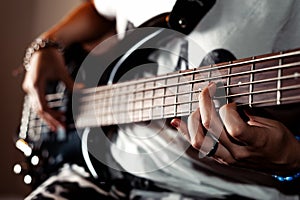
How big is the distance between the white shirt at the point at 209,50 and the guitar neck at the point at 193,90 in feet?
0.15

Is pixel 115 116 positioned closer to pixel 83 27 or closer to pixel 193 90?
pixel 193 90

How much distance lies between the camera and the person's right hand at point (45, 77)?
98cm

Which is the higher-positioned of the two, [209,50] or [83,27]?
[83,27]

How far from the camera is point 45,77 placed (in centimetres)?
101

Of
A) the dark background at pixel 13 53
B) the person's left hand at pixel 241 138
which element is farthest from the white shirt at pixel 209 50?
the dark background at pixel 13 53

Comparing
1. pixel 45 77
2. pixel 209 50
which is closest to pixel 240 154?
pixel 209 50

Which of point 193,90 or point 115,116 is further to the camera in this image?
point 115,116

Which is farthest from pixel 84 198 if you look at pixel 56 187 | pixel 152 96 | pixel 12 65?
pixel 12 65

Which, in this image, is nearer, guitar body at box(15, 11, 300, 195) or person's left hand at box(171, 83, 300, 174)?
person's left hand at box(171, 83, 300, 174)

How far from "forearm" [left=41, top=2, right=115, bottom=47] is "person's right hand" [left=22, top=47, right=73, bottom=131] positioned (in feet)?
0.17

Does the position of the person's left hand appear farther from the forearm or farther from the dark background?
the dark background

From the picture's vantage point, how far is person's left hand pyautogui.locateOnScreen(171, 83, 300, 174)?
55 cm

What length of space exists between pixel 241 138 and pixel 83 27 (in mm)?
619

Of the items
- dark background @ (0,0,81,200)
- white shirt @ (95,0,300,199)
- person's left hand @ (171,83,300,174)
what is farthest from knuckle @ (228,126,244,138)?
dark background @ (0,0,81,200)
